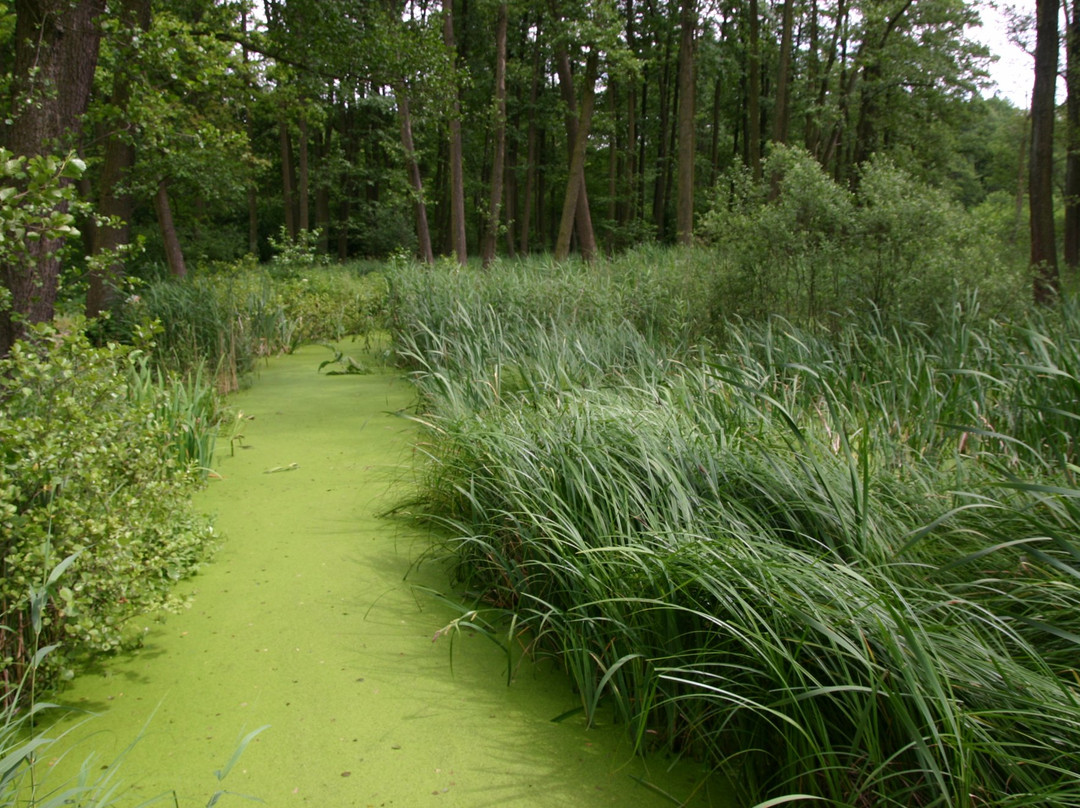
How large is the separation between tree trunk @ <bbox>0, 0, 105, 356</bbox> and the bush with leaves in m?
1.14

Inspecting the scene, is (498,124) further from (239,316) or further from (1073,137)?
(1073,137)

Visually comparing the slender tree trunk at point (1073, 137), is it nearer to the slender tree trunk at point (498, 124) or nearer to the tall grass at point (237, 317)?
the slender tree trunk at point (498, 124)

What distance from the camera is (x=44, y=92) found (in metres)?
3.39

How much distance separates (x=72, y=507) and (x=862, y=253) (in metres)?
5.01

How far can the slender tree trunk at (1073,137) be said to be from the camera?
1017 cm

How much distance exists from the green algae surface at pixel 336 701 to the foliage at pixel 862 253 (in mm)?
3588

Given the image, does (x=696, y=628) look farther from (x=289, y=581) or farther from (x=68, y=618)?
(x=68, y=618)

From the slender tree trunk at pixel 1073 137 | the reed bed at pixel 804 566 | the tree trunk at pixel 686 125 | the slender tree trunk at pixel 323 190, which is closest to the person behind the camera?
the reed bed at pixel 804 566

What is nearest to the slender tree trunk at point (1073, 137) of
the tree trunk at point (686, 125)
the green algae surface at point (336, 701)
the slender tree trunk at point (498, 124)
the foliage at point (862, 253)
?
the tree trunk at point (686, 125)

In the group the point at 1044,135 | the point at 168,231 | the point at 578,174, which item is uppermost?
the point at 578,174

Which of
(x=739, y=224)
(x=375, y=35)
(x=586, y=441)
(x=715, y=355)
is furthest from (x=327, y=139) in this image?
(x=586, y=441)

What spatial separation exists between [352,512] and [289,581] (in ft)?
2.21

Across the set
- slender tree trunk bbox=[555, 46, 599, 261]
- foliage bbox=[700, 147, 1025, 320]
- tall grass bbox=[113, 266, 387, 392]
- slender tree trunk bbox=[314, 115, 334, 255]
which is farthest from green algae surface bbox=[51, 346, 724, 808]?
slender tree trunk bbox=[314, 115, 334, 255]

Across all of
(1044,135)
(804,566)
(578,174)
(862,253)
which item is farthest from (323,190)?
(804,566)
